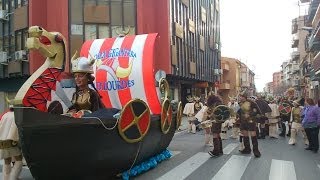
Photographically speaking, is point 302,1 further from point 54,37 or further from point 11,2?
point 54,37

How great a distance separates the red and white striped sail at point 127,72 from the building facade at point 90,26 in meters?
16.1

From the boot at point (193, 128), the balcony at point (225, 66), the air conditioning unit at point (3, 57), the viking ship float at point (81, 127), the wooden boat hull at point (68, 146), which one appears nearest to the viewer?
the wooden boat hull at point (68, 146)

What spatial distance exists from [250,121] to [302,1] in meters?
56.5

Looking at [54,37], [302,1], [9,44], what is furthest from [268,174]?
[302,1]

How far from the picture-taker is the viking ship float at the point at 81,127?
682cm

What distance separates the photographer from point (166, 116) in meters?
10.9

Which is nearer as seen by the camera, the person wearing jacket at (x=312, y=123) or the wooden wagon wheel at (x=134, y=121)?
the wooden wagon wheel at (x=134, y=121)

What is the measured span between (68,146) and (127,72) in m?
4.44

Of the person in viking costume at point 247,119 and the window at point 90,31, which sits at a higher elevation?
the window at point 90,31

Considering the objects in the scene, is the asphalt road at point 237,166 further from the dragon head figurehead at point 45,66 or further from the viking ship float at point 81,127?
the dragon head figurehead at point 45,66

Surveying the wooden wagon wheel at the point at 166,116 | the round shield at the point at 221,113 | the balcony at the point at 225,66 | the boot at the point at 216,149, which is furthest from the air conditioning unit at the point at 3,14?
the balcony at the point at 225,66

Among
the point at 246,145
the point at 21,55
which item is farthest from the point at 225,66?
the point at 246,145

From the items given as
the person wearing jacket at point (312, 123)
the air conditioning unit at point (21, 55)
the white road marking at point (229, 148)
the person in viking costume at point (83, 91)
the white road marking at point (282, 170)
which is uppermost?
the air conditioning unit at point (21, 55)

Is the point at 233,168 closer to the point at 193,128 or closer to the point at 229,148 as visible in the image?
the point at 229,148
